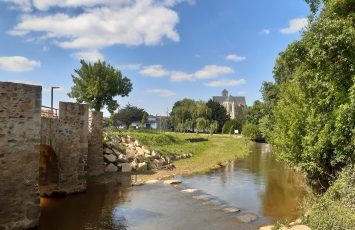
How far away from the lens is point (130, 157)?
108ft

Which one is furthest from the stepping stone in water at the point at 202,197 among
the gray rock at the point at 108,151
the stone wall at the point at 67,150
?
the gray rock at the point at 108,151

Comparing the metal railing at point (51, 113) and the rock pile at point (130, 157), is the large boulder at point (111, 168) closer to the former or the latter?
the rock pile at point (130, 157)

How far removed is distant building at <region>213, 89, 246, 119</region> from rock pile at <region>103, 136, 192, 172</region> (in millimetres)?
127896

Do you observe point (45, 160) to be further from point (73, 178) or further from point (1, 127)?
point (1, 127)

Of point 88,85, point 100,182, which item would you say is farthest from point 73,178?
point 88,85

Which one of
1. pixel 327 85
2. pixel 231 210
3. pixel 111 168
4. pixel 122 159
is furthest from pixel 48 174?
pixel 327 85

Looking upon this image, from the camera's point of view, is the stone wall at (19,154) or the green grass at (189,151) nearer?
the stone wall at (19,154)

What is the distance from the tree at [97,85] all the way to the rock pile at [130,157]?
1010cm

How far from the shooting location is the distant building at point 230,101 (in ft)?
548

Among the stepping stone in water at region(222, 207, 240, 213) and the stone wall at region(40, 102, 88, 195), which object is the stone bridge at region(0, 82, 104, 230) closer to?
the stone wall at region(40, 102, 88, 195)

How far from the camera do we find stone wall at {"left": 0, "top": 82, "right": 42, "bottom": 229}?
14.7 metres

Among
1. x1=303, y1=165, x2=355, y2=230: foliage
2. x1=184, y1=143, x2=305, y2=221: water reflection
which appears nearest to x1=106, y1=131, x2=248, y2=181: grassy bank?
x1=184, y1=143, x2=305, y2=221: water reflection

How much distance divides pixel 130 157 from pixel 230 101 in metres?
150

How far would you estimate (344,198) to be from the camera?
13.2 meters
